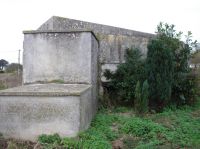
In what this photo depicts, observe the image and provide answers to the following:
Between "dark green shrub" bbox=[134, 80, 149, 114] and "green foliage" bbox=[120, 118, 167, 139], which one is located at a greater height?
"dark green shrub" bbox=[134, 80, 149, 114]

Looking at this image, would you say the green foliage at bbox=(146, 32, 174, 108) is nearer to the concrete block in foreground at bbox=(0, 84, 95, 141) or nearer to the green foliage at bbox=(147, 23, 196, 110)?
the green foliage at bbox=(147, 23, 196, 110)

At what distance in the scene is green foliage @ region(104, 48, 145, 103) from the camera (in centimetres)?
1081

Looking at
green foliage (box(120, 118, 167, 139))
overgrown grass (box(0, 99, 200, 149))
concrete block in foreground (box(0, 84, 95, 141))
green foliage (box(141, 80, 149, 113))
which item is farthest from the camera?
green foliage (box(141, 80, 149, 113))

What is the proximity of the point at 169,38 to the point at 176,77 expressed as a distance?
6.20ft

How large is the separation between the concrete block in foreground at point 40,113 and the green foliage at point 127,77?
12.9ft

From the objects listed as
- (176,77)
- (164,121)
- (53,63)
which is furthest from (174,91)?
(53,63)

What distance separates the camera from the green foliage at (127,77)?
426 inches

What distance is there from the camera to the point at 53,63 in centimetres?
886

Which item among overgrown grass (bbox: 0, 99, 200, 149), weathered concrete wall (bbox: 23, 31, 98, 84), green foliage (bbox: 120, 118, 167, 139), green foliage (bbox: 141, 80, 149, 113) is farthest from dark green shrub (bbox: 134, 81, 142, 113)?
weathered concrete wall (bbox: 23, 31, 98, 84)

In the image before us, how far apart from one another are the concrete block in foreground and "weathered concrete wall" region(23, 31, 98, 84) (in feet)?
5.39

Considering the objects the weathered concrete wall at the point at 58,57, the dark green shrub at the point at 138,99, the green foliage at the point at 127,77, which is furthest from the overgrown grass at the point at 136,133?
the weathered concrete wall at the point at 58,57

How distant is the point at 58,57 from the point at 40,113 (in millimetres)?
2374

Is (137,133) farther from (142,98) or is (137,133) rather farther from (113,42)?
(113,42)

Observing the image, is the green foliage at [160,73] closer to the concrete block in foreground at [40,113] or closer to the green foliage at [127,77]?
the green foliage at [127,77]
